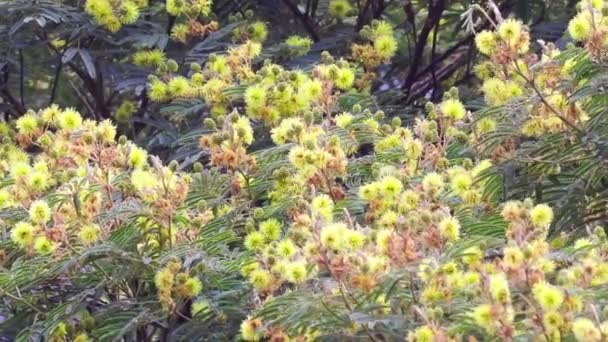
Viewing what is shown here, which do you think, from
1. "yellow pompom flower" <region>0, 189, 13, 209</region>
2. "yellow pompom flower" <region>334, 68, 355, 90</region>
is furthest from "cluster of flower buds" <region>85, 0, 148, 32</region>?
"yellow pompom flower" <region>0, 189, 13, 209</region>

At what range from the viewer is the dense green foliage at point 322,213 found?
3.05m

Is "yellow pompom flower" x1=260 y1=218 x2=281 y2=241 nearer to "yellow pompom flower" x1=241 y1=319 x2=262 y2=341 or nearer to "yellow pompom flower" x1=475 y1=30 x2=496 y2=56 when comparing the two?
"yellow pompom flower" x1=241 y1=319 x2=262 y2=341

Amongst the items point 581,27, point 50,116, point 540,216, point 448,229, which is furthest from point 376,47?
point 540,216

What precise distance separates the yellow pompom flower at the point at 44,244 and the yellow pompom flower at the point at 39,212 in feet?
0.21

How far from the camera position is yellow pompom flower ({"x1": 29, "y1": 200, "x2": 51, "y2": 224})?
3.61 meters

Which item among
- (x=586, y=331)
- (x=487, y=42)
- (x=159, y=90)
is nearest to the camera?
(x=586, y=331)

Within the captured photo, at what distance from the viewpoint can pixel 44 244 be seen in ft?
12.1

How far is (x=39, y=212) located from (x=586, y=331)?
1.56m

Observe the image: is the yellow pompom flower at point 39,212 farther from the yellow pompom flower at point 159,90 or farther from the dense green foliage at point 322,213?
the yellow pompom flower at point 159,90

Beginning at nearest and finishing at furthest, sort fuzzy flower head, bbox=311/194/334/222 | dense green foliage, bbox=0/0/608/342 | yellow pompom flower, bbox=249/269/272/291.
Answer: dense green foliage, bbox=0/0/608/342
yellow pompom flower, bbox=249/269/272/291
fuzzy flower head, bbox=311/194/334/222

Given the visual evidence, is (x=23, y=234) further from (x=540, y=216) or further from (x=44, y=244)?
(x=540, y=216)

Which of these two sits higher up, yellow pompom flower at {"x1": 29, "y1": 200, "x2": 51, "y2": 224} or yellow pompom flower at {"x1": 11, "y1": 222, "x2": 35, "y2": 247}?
yellow pompom flower at {"x1": 29, "y1": 200, "x2": 51, "y2": 224}

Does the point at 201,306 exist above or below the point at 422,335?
below

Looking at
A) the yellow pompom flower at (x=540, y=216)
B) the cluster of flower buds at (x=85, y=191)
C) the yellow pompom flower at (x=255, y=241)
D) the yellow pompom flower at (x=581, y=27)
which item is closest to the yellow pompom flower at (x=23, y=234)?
the cluster of flower buds at (x=85, y=191)
